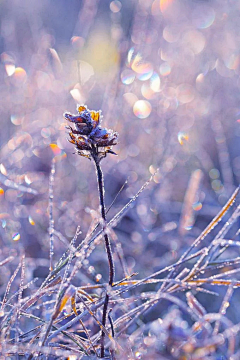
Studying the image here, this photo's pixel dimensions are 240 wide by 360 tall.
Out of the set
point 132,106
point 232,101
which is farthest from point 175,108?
point 232,101

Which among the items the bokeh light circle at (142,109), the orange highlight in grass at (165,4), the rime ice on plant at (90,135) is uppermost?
the orange highlight in grass at (165,4)

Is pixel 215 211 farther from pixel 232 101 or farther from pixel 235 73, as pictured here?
pixel 235 73

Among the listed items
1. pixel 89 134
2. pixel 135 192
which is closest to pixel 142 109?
pixel 135 192

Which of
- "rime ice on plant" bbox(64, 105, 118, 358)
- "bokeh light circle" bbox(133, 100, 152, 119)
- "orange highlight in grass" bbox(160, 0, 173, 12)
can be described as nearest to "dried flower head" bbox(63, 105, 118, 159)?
"rime ice on plant" bbox(64, 105, 118, 358)

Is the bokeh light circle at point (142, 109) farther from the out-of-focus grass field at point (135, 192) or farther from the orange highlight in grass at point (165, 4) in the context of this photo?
the orange highlight in grass at point (165, 4)

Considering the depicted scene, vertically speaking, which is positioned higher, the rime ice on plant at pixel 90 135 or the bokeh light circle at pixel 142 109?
the bokeh light circle at pixel 142 109

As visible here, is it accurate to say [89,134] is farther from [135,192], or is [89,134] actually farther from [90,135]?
[135,192]

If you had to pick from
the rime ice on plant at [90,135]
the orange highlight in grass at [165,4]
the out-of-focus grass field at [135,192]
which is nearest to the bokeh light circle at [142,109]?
the out-of-focus grass field at [135,192]

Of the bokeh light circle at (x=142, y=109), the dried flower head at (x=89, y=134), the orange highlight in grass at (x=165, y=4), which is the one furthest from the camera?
the orange highlight in grass at (x=165, y=4)

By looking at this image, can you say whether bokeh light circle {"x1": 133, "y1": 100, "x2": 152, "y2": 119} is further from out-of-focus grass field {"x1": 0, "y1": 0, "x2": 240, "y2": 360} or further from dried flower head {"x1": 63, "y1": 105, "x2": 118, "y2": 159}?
dried flower head {"x1": 63, "y1": 105, "x2": 118, "y2": 159}
